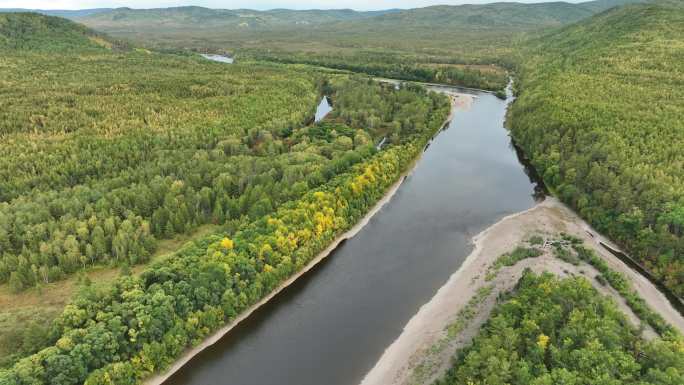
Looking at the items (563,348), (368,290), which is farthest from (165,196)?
(563,348)

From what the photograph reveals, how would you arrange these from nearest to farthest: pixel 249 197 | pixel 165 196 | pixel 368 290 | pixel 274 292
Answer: pixel 274 292 < pixel 368 290 < pixel 165 196 < pixel 249 197

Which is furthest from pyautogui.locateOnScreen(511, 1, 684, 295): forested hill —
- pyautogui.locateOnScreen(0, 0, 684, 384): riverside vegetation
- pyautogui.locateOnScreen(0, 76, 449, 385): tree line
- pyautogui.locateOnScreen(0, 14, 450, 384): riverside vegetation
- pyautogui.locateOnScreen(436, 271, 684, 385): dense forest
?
pyautogui.locateOnScreen(0, 76, 449, 385): tree line

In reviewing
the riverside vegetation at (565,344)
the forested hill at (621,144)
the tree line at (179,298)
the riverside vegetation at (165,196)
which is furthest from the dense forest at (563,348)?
the riverside vegetation at (165,196)

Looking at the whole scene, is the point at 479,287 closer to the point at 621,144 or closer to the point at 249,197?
the point at 249,197

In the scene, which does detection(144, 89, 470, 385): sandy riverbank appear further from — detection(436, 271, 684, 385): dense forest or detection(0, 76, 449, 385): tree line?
detection(436, 271, 684, 385): dense forest

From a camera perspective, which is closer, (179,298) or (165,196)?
(179,298)

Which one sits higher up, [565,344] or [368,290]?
[565,344]

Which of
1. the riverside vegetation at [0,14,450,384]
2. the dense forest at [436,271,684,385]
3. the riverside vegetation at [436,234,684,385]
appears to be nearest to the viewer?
the dense forest at [436,271,684,385]
